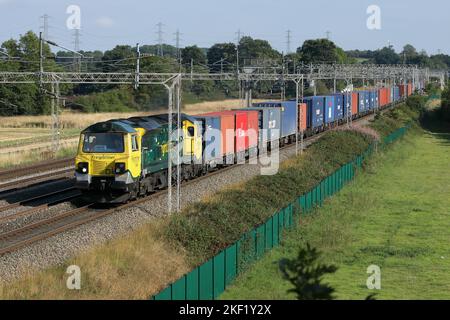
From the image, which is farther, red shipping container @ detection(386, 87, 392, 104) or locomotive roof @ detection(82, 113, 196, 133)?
red shipping container @ detection(386, 87, 392, 104)

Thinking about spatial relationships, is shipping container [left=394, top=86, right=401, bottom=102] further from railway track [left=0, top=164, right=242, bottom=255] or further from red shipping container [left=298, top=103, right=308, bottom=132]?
railway track [left=0, top=164, right=242, bottom=255]

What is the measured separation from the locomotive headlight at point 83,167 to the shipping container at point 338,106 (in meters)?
43.1

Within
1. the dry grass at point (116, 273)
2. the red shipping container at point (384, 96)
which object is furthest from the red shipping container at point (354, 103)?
the dry grass at point (116, 273)

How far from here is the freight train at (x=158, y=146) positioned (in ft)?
90.6

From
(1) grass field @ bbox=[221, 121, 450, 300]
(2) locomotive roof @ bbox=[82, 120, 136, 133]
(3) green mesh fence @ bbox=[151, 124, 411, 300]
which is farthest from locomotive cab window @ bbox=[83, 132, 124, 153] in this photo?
(1) grass field @ bbox=[221, 121, 450, 300]

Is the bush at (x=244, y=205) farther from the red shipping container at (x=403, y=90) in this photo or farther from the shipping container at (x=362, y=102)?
the red shipping container at (x=403, y=90)

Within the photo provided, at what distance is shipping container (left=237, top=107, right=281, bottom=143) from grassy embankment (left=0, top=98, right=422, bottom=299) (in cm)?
1064

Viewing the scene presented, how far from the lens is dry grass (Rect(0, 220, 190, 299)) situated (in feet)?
55.0

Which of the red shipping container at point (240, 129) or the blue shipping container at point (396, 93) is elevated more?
the blue shipping container at point (396, 93)

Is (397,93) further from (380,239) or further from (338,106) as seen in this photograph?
(380,239)

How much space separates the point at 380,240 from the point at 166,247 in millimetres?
9984

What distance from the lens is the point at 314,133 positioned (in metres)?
62.4
